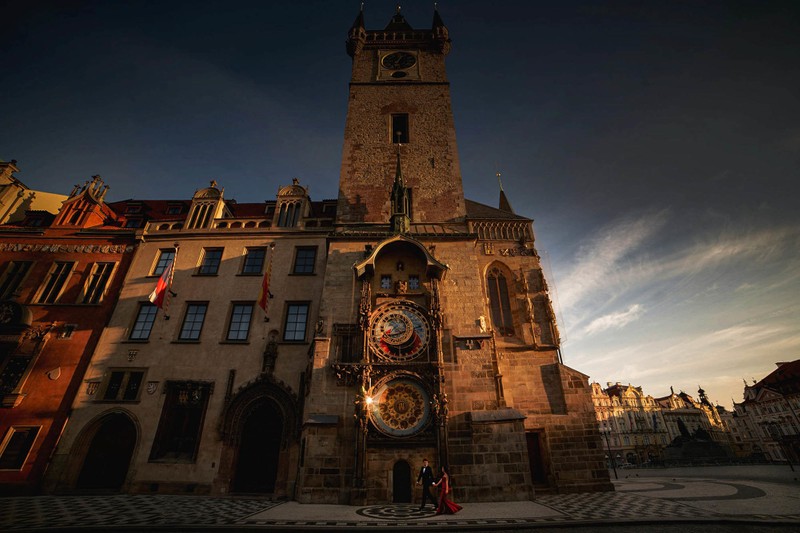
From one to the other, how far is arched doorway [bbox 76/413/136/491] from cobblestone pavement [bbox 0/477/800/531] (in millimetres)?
2836

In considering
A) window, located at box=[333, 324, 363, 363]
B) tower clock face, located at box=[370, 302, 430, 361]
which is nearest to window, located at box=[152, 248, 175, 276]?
window, located at box=[333, 324, 363, 363]

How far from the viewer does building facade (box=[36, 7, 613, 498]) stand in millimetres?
12961

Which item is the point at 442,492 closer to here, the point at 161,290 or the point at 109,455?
A: the point at 161,290

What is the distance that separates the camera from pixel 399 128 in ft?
76.3

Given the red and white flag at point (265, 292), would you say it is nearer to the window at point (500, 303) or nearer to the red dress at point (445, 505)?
the red dress at point (445, 505)

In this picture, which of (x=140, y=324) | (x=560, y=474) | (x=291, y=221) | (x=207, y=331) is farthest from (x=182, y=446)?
(x=560, y=474)

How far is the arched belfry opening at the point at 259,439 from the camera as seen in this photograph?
50.1 feet

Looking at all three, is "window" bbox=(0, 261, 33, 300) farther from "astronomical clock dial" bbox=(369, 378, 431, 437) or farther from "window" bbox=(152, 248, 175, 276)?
"astronomical clock dial" bbox=(369, 378, 431, 437)

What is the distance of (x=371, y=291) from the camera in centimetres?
1576

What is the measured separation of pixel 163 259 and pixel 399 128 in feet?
55.8

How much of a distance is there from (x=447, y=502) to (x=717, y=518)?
662cm

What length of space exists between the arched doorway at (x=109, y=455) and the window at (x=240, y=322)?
234 inches

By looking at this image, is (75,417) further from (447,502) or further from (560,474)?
(560,474)

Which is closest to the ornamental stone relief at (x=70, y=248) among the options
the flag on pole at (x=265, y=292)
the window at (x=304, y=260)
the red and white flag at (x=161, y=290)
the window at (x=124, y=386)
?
the red and white flag at (x=161, y=290)
